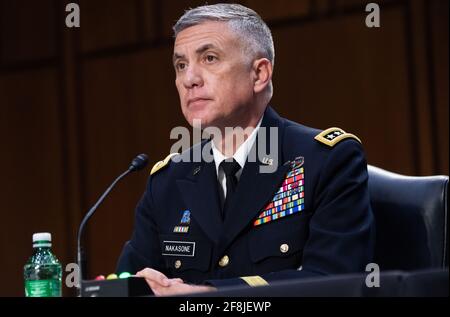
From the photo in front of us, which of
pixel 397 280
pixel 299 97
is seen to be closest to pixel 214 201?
pixel 397 280

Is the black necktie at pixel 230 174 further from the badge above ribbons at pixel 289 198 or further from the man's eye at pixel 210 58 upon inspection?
the man's eye at pixel 210 58

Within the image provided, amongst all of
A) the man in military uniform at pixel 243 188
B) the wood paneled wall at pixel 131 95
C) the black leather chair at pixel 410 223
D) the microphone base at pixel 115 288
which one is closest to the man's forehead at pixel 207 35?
the man in military uniform at pixel 243 188

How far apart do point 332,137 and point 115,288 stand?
3.15 ft

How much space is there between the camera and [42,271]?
2133 millimetres

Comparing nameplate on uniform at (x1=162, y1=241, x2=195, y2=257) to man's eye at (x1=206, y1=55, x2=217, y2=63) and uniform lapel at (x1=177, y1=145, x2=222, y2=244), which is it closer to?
uniform lapel at (x1=177, y1=145, x2=222, y2=244)

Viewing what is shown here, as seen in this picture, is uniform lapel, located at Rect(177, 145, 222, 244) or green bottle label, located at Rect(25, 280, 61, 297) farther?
uniform lapel, located at Rect(177, 145, 222, 244)

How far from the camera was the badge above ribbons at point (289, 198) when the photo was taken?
2.12m

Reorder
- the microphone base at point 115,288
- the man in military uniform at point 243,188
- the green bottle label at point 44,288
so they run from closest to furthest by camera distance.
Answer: the microphone base at point 115,288
the green bottle label at point 44,288
the man in military uniform at point 243,188

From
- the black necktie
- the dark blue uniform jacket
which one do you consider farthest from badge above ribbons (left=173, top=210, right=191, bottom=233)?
the black necktie

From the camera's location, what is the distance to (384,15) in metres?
4.11

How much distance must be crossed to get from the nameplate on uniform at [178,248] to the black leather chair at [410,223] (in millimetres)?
521

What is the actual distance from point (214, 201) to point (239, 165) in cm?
13

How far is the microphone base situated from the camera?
57.2 inches

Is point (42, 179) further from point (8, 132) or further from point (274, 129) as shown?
point (274, 129)
